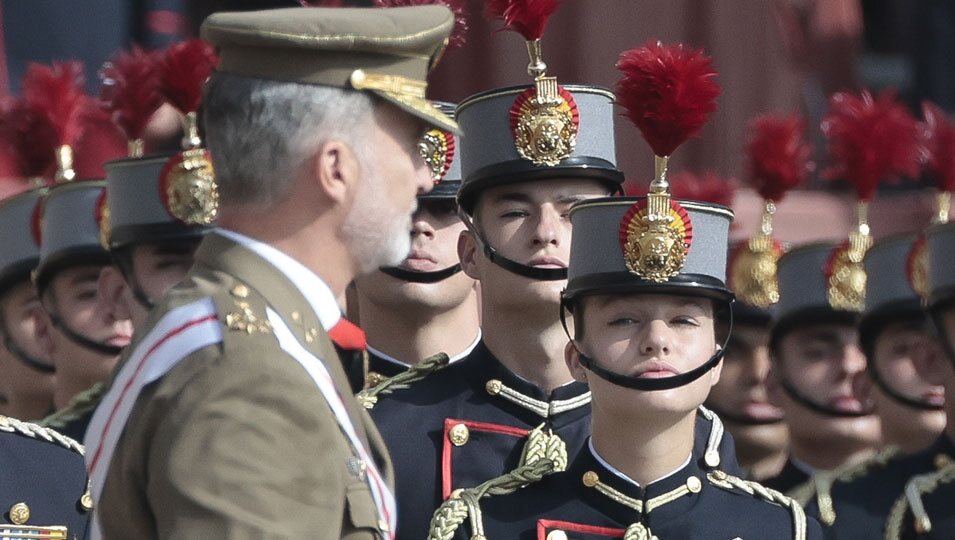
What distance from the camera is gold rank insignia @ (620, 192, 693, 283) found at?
15.8 feet

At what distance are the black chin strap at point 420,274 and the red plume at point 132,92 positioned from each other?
1148 millimetres

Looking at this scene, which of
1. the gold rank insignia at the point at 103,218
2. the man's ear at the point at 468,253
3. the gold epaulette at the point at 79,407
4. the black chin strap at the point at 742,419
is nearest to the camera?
the man's ear at the point at 468,253

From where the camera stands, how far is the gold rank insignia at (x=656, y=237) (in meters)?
4.80

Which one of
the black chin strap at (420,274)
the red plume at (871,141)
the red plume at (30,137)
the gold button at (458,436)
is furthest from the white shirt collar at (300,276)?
the red plume at (871,141)

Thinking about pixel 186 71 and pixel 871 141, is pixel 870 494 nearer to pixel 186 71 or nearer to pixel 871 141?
pixel 871 141

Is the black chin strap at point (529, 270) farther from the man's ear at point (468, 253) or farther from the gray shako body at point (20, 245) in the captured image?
the gray shako body at point (20, 245)

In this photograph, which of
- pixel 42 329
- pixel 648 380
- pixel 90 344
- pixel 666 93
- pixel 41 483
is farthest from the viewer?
pixel 42 329

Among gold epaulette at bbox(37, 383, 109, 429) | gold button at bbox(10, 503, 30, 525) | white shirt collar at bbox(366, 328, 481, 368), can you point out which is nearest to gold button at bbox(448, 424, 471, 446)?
white shirt collar at bbox(366, 328, 481, 368)

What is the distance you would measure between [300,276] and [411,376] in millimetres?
2329

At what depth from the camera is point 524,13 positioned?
5406mm

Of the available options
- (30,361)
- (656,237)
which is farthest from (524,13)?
(30,361)

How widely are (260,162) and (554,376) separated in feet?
7.55

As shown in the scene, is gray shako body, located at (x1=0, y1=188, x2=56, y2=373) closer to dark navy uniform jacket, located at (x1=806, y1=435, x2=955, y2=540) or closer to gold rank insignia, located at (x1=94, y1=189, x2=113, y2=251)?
gold rank insignia, located at (x1=94, y1=189, x2=113, y2=251)

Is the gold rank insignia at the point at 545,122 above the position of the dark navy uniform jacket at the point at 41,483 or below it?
above
